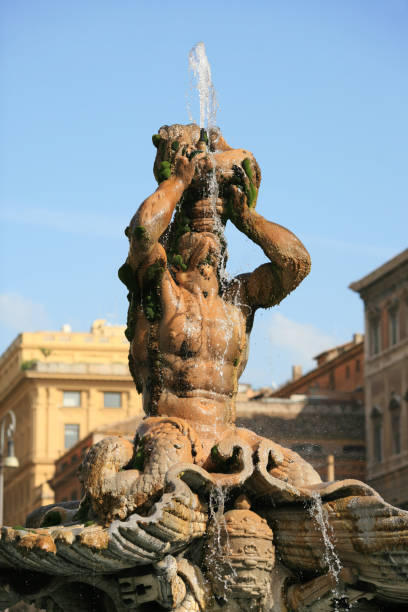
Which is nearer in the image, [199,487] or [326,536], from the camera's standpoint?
[199,487]

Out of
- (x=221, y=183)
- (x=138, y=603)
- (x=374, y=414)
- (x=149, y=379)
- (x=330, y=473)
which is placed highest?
(x=374, y=414)

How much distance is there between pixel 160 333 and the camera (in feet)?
39.1

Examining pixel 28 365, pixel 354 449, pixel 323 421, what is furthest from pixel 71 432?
pixel 354 449

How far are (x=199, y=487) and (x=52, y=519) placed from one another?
1.33 metres

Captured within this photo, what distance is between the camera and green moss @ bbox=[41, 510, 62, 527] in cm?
1190

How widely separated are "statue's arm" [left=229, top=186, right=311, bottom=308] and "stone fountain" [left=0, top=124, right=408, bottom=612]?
0.03 feet

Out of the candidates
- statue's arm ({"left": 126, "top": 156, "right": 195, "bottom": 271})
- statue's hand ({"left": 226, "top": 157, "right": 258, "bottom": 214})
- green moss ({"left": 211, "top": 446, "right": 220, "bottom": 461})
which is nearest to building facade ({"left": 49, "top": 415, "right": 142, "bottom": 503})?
statue's hand ({"left": 226, "top": 157, "right": 258, "bottom": 214})

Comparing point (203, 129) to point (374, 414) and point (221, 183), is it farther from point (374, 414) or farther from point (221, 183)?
point (374, 414)

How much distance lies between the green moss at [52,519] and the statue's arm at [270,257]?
2.06 metres

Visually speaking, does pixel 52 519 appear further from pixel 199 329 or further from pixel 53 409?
pixel 53 409

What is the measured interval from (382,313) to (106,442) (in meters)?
64.5

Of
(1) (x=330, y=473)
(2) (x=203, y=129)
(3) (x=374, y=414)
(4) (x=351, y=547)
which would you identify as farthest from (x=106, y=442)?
(3) (x=374, y=414)

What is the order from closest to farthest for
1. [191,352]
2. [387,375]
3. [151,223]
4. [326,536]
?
1. [326,536]
2. [151,223]
3. [191,352]
4. [387,375]

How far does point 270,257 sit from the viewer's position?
12055 millimetres
